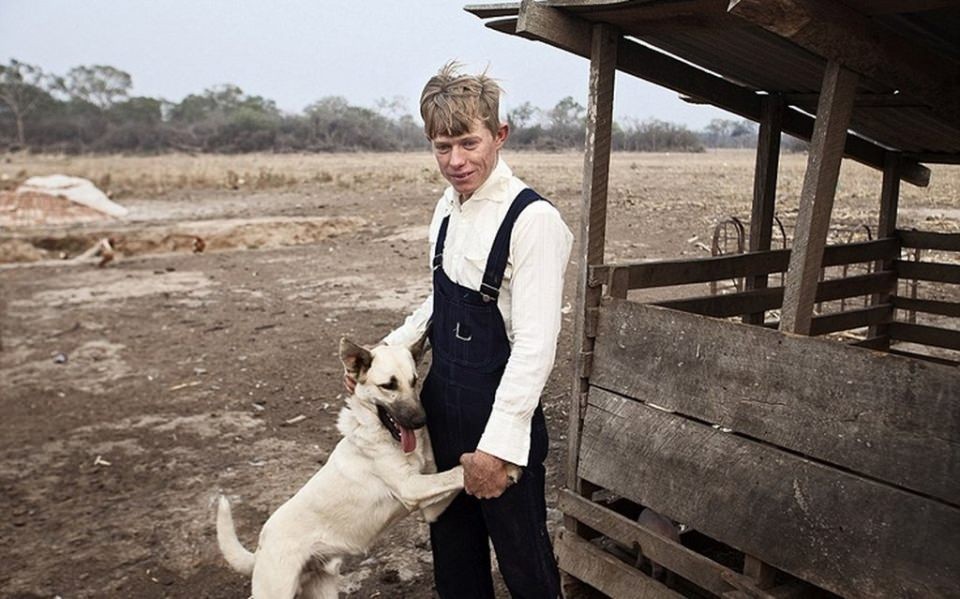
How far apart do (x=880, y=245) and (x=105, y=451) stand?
5.97 meters

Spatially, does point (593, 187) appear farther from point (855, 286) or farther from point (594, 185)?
point (855, 286)

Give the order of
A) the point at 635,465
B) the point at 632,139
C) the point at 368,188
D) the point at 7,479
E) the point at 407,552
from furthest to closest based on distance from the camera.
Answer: the point at 632,139 < the point at 368,188 < the point at 7,479 < the point at 407,552 < the point at 635,465

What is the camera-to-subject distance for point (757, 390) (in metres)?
2.57

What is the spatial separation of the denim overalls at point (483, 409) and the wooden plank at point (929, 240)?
4.03 meters

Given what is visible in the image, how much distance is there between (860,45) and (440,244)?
1.50m

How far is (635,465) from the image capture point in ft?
9.86

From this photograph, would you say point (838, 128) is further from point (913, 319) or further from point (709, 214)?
point (709, 214)

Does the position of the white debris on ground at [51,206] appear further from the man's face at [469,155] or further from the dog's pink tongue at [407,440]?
the man's face at [469,155]

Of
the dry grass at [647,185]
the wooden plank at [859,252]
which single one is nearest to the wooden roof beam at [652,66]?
the wooden plank at [859,252]

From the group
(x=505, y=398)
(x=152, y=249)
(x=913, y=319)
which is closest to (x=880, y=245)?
(x=913, y=319)

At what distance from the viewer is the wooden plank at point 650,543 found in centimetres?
277

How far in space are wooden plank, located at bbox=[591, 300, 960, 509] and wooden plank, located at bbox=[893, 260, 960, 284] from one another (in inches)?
132

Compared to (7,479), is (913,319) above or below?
above

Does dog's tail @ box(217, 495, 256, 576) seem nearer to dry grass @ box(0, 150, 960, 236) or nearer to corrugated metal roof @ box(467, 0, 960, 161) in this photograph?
corrugated metal roof @ box(467, 0, 960, 161)
